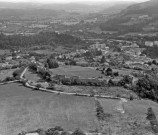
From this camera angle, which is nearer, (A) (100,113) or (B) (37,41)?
(A) (100,113)

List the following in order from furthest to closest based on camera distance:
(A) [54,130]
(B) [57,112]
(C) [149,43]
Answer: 1. (C) [149,43]
2. (B) [57,112]
3. (A) [54,130]

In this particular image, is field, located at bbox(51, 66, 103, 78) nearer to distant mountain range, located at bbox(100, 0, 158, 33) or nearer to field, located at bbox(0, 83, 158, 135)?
field, located at bbox(0, 83, 158, 135)

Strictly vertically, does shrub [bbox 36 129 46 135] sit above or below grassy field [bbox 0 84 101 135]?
above

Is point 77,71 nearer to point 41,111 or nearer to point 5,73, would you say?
point 5,73

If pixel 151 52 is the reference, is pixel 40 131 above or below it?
above

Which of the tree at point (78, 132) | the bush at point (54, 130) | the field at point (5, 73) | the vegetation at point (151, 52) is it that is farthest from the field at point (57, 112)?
the vegetation at point (151, 52)

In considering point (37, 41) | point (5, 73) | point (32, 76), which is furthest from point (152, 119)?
point (37, 41)

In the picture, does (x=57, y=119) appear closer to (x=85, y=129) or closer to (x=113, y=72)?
(x=85, y=129)

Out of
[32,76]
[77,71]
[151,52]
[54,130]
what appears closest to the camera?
[54,130]

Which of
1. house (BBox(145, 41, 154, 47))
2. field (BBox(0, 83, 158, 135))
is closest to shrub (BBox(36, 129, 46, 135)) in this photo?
field (BBox(0, 83, 158, 135))
